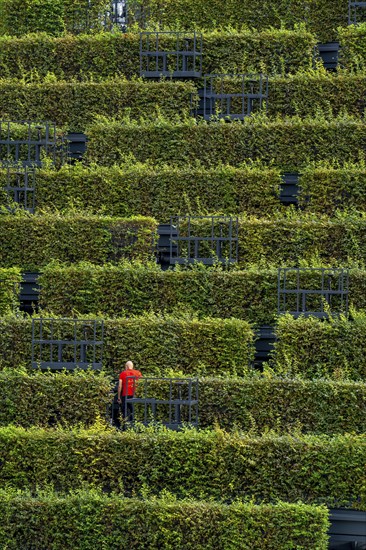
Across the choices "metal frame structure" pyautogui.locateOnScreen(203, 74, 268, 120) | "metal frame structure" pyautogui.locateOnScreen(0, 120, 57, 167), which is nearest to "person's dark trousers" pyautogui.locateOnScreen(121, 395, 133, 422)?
"metal frame structure" pyautogui.locateOnScreen(0, 120, 57, 167)

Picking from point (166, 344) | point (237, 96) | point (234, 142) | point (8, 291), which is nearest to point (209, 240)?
point (166, 344)

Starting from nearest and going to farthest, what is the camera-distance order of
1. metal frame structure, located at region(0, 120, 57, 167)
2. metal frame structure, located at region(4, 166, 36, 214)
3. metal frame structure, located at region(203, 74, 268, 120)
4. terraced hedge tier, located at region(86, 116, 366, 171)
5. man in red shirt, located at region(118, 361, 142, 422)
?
man in red shirt, located at region(118, 361, 142, 422) → metal frame structure, located at region(4, 166, 36, 214) → terraced hedge tier, located at region(86, 116, 366, 171) → metal frame structure, located at region(0, 120, 57, 167) → metal frame structure, located at region(203, 74, 268, 120)

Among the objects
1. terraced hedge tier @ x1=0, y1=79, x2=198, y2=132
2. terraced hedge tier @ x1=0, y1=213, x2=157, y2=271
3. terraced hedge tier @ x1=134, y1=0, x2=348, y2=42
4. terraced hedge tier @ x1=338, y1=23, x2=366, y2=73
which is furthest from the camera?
terraced hedge tier @ x1=134, y1=0, x2=348, y2=42

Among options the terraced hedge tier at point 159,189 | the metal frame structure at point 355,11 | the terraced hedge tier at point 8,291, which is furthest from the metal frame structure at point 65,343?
the metal frame structure at point 355,11

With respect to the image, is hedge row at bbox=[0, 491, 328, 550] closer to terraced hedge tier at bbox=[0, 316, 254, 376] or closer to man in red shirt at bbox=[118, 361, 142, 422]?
man in red shirt at bbox=[118, 361, 142, 422]

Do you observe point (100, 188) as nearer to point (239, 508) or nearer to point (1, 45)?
point (1, 45)

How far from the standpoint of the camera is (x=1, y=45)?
116 ft

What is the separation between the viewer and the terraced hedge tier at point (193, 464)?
79.2 ft

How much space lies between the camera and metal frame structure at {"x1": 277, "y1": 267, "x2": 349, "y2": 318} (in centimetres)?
2750

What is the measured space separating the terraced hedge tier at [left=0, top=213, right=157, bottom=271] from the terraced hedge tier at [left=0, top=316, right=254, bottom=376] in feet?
7.20

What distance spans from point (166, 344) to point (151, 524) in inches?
156

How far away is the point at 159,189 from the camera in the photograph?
30.8 metres

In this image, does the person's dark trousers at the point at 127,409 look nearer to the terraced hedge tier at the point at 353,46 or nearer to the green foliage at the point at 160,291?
the green foliage at the point at 160,291

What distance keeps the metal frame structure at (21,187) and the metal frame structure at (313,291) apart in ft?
16.9
